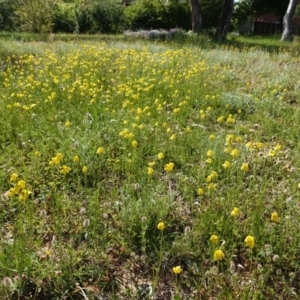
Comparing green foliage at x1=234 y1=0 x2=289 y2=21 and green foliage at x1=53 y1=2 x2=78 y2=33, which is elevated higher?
green foliage at x1=234 y1=0 x2=289 y2=21

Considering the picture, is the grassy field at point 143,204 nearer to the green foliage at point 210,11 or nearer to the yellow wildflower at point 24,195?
the yellow wildflower at point 24,195

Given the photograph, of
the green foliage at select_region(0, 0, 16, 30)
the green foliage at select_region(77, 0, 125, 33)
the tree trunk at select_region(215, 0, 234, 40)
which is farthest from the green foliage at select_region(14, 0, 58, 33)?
the tree trunk at select_region(215, 0, 234, 40)

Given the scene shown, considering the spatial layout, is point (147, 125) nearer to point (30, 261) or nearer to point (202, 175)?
point (202, 175)

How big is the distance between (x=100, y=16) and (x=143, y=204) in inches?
845

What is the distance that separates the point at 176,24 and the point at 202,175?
2399 centimetres

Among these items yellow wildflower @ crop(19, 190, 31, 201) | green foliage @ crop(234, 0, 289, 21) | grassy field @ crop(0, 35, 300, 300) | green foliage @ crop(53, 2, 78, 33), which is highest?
green foliage @ crop(234, 0, 289, 21)

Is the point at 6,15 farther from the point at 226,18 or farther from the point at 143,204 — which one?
the point at 143,204

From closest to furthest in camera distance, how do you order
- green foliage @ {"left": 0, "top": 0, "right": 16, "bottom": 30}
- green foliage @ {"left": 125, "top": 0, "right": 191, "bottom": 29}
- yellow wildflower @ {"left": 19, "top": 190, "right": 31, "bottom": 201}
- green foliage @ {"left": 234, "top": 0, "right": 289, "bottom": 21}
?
yellow wildflower @ {"left": 19, "top": 190, "right": 31, "bottom": 201} < green foliage @ {"left": 0, "top": 0, "right": 16, "bottom": 30} < green foliage @ {"left": 125, "top": 0, "right": 191, "bottom": 29} < green foliage @ {"left": 234, "top": 0, "right": 289, "bottom": 21}

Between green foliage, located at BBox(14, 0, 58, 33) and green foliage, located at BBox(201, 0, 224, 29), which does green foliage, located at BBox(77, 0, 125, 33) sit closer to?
green foliage, located at BBox(14, 0, 58, 33)

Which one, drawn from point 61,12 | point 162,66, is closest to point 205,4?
point 61,12

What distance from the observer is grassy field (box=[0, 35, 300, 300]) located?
2107 millimetres

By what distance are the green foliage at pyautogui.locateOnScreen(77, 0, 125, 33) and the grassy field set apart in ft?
60.3

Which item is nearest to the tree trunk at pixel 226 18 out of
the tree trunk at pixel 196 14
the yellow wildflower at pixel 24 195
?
the tree trunk at pixel 196 14

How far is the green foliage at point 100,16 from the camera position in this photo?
2141 cm
